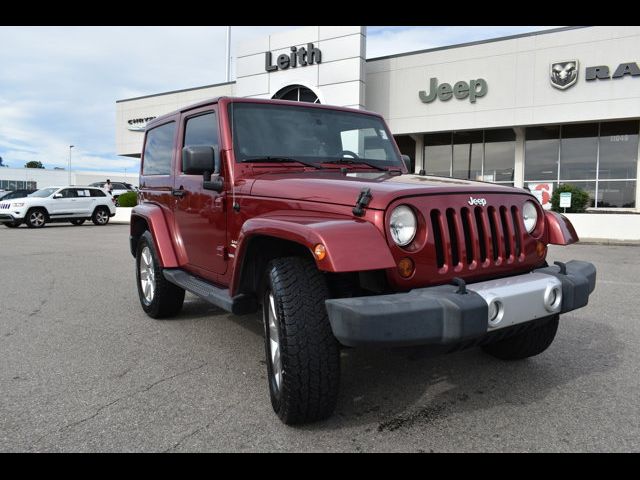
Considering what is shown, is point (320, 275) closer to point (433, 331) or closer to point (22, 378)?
point (433, 331)

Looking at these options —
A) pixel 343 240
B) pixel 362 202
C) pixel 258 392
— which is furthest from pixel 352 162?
pixel 258 392

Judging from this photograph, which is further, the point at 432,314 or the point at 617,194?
the point at 617,194

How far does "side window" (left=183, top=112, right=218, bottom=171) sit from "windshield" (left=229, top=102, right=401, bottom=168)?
22 cm

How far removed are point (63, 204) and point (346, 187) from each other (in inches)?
793

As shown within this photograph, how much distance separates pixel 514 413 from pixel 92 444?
2238mm

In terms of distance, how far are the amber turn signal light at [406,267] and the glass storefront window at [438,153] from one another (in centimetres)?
2028

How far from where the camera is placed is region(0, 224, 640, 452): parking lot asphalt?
255cm

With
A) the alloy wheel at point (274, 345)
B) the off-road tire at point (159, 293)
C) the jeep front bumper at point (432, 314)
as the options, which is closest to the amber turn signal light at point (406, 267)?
the jeep front bumper at point (432, 314)

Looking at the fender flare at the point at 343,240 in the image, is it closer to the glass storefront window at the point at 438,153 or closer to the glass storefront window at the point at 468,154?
the glass storefront window at the point at 468,154

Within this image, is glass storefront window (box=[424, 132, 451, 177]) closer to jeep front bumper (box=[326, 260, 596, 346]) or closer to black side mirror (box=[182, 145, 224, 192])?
black side mirror (box=[182, 145, 224, 192])

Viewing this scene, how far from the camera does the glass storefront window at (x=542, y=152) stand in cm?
2009

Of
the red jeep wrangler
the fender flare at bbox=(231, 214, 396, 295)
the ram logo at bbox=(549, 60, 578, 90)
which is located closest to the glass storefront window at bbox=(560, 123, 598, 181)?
the ram logo at bbox=(549, 60, 578, 90)

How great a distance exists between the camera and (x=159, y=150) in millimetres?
5082

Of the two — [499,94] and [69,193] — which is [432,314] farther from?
[69,193]
